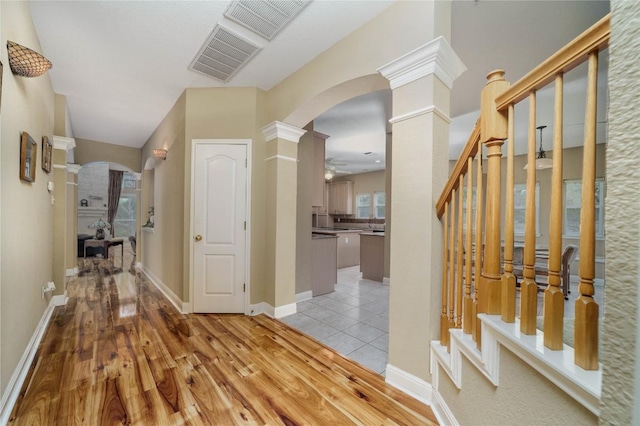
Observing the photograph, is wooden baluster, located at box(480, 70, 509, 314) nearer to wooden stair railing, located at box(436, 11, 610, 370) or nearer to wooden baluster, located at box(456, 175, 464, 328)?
wooden stair railing, located at box(436, 11, 610, 370)

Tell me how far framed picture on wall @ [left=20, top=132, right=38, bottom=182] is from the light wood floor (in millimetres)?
1495

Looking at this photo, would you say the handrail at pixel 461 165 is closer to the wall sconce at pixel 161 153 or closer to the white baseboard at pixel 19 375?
the white baseboard at pixel 19 375

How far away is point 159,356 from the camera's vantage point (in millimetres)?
2268

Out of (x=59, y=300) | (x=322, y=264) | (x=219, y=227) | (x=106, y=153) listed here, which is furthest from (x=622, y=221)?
(x=106, y=153)

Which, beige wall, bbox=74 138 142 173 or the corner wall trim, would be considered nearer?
the corner wall trim

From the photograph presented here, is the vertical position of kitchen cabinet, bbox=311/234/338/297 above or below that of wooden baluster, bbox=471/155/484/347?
below

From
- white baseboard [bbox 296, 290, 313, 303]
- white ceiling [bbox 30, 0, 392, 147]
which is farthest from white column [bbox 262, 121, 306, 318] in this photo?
white ceiling [bbox 30, 0, 392, 147]

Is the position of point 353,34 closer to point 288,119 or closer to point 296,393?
point 288,119

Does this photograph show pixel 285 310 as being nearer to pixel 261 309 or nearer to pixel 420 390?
pixel 261 309

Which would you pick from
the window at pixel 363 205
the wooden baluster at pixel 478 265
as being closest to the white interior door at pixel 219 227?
the wooden baluster at pixel 478 265

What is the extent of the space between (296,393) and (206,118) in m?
3.11

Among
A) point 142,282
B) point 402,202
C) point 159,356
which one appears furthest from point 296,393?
point 142,282

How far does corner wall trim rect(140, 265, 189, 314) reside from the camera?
3.37 meters

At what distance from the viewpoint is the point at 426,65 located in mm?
1748
